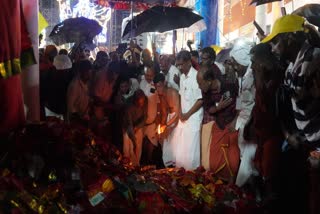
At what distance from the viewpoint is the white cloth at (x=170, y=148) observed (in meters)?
6.45

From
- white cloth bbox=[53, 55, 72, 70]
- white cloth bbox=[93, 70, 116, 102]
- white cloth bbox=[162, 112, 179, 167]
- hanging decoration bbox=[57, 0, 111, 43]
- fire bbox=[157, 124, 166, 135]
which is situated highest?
hanging decoration bbox=[57, 0, 111, 43]

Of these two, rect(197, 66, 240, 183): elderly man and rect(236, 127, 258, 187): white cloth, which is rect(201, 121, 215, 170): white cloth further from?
rect(236, 127, 258, 187): white cloth

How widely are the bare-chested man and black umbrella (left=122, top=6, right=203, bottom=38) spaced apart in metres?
0.82

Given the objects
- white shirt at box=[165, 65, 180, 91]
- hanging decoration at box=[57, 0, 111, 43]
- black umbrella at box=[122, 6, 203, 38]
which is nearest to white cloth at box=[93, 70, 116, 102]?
white shirt at box=[165, 65, 180, 91]

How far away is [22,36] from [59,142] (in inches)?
40.0

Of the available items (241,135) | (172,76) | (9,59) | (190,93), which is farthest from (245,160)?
(9,59)

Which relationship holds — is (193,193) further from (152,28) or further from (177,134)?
(152,28)

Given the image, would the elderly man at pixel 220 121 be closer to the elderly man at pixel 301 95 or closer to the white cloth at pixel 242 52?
the white cloth at pixel 242 52

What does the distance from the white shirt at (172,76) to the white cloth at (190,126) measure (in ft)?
0.72

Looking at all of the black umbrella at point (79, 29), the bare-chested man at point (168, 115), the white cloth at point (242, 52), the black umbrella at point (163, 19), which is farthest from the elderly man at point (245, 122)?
the black umbrella at point (79, 29)

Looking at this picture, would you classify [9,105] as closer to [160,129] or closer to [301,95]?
[301,95]

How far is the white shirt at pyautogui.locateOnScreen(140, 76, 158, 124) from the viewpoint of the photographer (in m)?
6.43

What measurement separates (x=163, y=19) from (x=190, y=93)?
1.44 meters

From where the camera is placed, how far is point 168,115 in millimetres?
6520
